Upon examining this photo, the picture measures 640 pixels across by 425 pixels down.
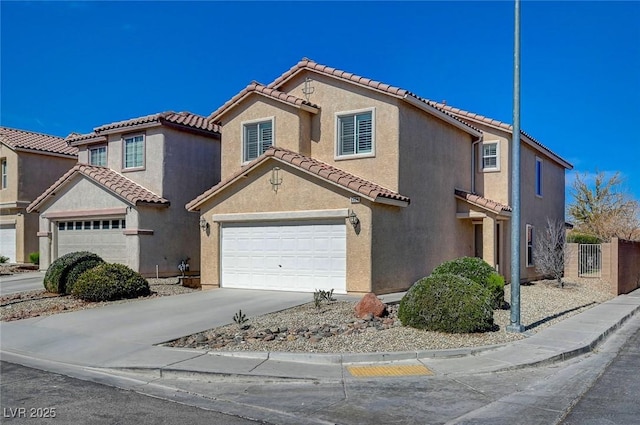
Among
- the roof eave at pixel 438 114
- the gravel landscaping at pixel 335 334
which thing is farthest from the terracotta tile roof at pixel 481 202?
the gravel landscaping at pixel 335 334

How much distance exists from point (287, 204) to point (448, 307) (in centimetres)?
723

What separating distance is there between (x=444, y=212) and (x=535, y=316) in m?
6.38

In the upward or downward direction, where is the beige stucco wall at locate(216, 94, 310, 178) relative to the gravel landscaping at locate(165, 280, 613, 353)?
upward

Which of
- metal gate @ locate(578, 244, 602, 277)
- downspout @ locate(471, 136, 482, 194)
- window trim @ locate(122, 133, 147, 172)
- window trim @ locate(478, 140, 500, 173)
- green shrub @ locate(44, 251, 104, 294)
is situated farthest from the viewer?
metal gate @ locate(578, 244, 602, 277)

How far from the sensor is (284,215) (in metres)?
16.4

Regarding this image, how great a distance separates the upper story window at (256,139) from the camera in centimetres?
Result: 1853

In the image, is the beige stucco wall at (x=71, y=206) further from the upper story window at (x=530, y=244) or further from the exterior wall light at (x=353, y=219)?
the upper story window at (x=530, y=244)

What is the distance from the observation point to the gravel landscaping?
379 inches

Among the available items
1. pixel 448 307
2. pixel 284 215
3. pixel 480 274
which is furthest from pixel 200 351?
pixel 284 215

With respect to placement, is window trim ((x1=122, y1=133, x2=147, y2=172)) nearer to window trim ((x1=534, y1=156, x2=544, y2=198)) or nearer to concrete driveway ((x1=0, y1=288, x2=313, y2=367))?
concrete driveway ((x1=0, y1=288, x2=313, y2=367))

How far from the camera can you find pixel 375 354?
8.99 metres

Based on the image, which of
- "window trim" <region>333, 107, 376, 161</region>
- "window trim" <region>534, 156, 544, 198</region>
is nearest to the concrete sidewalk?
"window trim" <region>333, 107, 376, 161</region>

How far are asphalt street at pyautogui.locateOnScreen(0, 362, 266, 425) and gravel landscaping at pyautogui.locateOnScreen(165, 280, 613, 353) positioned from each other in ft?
8.24

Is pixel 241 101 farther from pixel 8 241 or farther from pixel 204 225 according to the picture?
pixel 8 241
